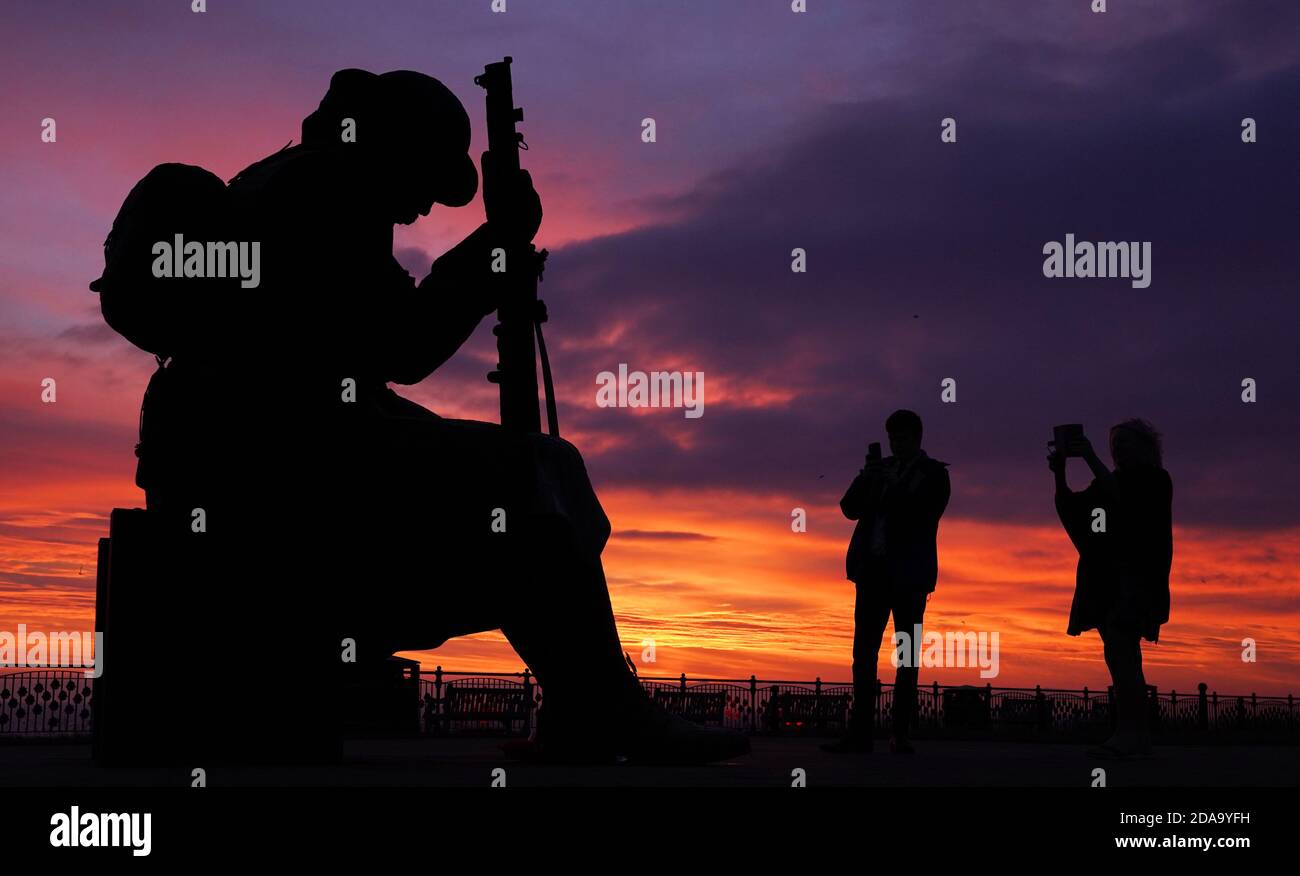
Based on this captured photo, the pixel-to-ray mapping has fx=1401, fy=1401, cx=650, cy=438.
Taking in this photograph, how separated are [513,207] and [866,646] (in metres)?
4.36

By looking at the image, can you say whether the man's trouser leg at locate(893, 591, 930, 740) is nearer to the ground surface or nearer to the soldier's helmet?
the ground surface

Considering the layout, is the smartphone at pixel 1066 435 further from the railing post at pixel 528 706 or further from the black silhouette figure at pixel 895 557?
the railing post at pixel 528 706

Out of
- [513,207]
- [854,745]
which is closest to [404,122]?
[513,207]

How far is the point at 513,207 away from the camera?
5.25 m

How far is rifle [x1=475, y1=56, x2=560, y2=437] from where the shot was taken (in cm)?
527

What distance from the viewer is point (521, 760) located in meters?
5.24

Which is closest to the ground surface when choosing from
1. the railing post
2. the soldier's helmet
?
the soldier's helmet

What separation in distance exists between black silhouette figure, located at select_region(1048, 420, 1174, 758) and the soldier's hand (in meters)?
3.41

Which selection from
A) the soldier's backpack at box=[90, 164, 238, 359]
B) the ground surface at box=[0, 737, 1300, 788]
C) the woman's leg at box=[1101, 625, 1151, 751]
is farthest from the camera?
the woman's leg at box=[1101, 625, 1151, 751]
